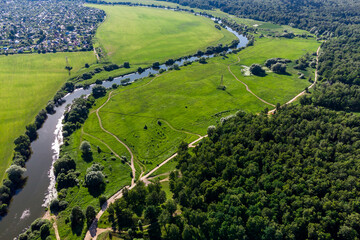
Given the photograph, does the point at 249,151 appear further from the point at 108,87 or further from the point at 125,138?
the point at 108,87

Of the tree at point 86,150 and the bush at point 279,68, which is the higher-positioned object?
the bush at point 279,68

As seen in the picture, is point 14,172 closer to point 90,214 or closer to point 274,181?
point 90,214

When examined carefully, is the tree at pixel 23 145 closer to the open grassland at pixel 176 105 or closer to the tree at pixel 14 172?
the tree at pixel 14 172

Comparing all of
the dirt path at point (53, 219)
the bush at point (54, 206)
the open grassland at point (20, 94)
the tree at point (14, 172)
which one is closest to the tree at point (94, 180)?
the bush at point (54, 206)

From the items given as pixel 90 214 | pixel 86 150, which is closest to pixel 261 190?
pixel 90 214

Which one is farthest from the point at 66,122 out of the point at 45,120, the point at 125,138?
the point at 125,138

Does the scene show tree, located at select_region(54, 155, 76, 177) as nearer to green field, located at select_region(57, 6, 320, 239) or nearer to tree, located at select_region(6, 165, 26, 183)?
green field, located at select_region(57, 6, 320, 239)
